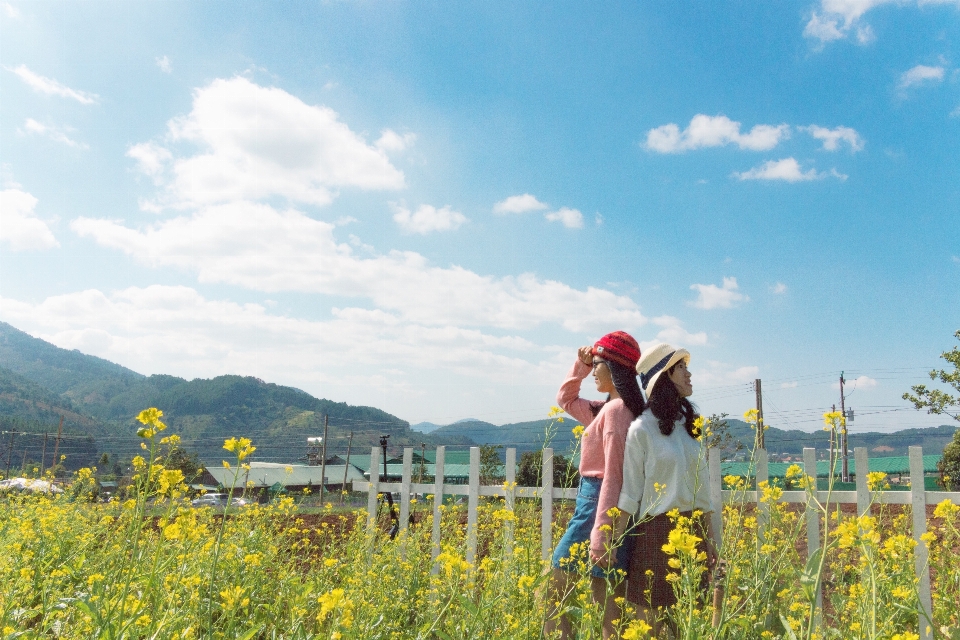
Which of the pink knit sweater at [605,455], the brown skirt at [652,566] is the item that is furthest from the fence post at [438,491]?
the brown skirt at [652,566]

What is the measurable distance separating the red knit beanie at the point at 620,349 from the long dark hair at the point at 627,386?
2cm

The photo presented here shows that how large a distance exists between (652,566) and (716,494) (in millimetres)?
1495

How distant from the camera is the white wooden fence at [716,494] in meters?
3.07

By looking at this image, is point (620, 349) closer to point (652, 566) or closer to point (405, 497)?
point (652, 566)

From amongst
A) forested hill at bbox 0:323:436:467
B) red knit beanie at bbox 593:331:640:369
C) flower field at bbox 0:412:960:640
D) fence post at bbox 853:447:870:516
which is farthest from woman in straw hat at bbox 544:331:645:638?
forested hill at bbox 0:323:436:467

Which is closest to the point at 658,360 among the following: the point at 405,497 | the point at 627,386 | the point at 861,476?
the point at 627,386

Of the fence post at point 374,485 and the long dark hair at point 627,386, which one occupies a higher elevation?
the long dark hair at point 627,386

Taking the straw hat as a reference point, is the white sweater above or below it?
below

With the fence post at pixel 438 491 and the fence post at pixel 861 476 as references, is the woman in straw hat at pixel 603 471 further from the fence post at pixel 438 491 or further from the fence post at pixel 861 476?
the fence post at pixel 438 491

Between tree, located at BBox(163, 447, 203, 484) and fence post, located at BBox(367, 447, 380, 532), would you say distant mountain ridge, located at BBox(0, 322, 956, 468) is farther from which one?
tree, located at BBox(163, 447, 203, 484)

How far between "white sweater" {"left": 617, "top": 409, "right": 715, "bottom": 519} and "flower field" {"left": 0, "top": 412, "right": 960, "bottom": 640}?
159 mm

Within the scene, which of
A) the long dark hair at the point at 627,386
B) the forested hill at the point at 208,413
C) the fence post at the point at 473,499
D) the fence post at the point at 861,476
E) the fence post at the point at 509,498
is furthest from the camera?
the forested hill at the point at 208,413

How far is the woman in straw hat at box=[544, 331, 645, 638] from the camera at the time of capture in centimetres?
210

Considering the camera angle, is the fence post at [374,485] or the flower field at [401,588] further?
the fence post at [374,485]
